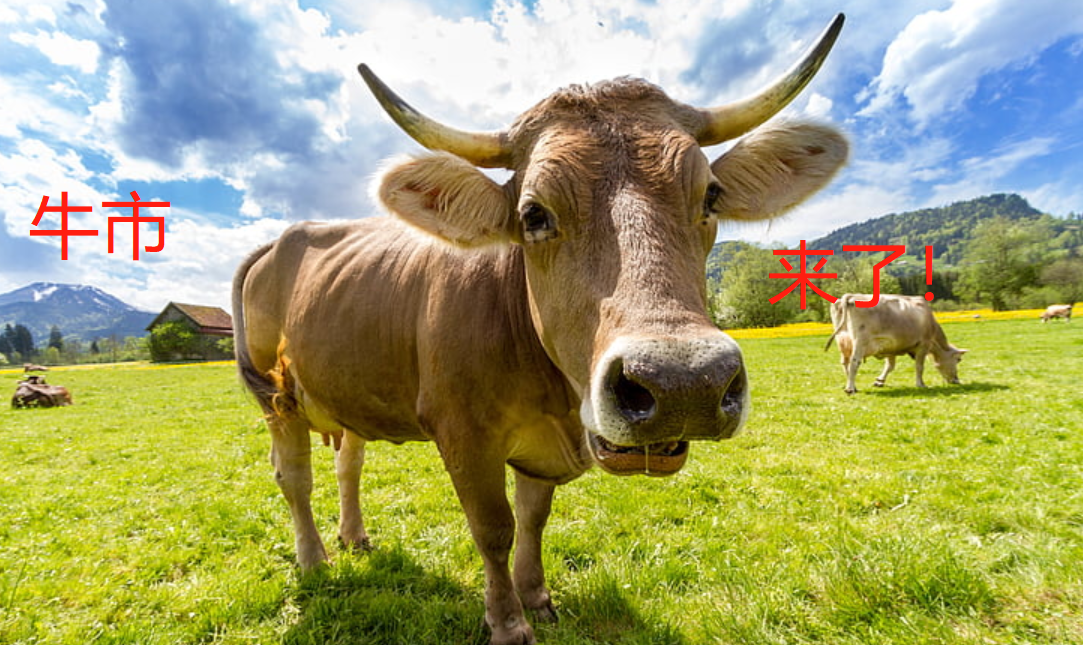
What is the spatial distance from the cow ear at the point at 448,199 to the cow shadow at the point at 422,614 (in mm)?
2361

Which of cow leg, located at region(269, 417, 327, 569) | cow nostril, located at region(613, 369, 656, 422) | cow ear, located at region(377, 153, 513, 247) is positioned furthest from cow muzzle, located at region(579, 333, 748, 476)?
cow leg, located at region(269, 417, 327, 569)

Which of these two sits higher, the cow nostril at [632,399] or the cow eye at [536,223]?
the cow eye at [536,223]

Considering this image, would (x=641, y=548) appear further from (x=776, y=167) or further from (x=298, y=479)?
(x=776, y=167)

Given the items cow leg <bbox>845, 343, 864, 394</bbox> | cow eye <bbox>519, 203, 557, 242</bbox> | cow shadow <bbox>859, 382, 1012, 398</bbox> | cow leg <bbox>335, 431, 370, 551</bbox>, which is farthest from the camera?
cow leg <bbox>845, 343, 864, 394</bbox>

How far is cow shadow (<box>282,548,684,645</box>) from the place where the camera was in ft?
9.93

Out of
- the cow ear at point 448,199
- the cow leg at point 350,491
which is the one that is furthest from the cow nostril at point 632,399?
the cow leg at point 350,491

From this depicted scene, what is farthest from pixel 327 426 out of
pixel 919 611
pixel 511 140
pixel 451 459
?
pixel 919 611

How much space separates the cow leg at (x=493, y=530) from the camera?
268 centimetres

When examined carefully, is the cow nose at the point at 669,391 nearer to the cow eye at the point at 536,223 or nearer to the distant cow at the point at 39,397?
the cow eye at the point at 536,223

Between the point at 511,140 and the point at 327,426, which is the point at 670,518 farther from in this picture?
the point at 511,140

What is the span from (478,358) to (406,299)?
0.83 metres

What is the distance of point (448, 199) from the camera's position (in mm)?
2518

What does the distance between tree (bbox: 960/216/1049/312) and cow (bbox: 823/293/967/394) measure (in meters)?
68.4

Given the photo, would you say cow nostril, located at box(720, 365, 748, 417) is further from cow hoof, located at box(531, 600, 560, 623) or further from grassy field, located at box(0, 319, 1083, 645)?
cow hoof, located at box(531, 600, 560, 623)
